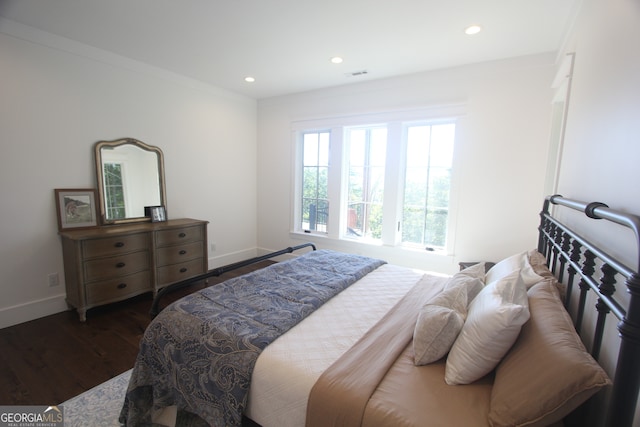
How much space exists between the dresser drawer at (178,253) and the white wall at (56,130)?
0.58 m

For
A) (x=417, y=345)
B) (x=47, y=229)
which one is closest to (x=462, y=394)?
(x=417, y=345)

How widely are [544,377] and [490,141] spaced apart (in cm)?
281

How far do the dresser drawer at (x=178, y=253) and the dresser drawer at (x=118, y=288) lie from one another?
0.71ft

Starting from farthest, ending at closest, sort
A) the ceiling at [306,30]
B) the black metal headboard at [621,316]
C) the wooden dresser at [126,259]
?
the wooden dresser at [126,259], the ceiling at [306,30], the black metal headboard at [621,316]

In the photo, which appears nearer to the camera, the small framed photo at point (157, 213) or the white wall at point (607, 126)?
the white wall at point (607, 126)

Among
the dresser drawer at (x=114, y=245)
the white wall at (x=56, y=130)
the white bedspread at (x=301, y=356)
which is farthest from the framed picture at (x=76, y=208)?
the white bedspread at (x=301, y=356)

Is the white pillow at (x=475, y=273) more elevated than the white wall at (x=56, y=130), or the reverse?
the white wall at (x=56, y=130)

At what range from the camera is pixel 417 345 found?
1261 mm

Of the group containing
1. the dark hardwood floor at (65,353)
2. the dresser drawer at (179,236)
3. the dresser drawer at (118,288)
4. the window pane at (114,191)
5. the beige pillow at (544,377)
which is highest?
the window pane at (114,191)

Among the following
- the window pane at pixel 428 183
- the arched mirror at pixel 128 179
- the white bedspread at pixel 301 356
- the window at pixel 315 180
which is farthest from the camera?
Result: the window at pixel 315 180

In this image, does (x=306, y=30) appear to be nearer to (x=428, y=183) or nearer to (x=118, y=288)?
(x=428, y=183)

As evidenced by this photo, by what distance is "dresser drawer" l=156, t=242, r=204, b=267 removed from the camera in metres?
3.31

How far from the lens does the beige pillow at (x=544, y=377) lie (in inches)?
30.4

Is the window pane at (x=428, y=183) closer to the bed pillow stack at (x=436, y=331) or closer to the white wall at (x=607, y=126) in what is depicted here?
the white wall at (x=607, y=126)
